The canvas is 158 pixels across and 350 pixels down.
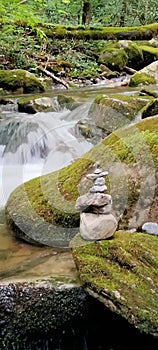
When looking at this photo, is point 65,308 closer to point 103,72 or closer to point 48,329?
point 48,329

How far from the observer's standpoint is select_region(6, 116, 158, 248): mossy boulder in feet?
10.8

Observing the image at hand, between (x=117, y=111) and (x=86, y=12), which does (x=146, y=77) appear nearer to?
(x=117, y=111)

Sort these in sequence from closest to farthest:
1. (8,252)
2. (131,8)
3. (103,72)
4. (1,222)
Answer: (8,252) < (1,222) < (103,72) < (131,8)

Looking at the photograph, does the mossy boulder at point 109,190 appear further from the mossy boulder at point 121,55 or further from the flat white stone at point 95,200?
the mossy boulder at point 121,55

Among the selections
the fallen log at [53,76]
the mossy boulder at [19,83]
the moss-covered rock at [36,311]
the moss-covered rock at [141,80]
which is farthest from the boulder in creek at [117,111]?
the moss-covered rock at [141,80]

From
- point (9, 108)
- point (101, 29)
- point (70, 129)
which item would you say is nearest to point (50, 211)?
point (70, 129)

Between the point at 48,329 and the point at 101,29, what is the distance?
44.4 feet

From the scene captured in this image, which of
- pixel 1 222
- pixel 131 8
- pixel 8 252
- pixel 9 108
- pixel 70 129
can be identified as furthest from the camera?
pixel 131 8

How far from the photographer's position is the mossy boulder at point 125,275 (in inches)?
94.1

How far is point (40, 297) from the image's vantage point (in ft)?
8.39

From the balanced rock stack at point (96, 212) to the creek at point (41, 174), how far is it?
0.29 m

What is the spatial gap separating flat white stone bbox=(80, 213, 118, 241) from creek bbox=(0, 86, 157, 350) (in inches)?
10.1

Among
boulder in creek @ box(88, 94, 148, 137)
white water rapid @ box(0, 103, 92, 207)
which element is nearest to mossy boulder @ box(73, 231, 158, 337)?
white water rapid @ box(0, 103, 92, 207)

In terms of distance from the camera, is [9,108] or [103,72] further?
[103,72]
